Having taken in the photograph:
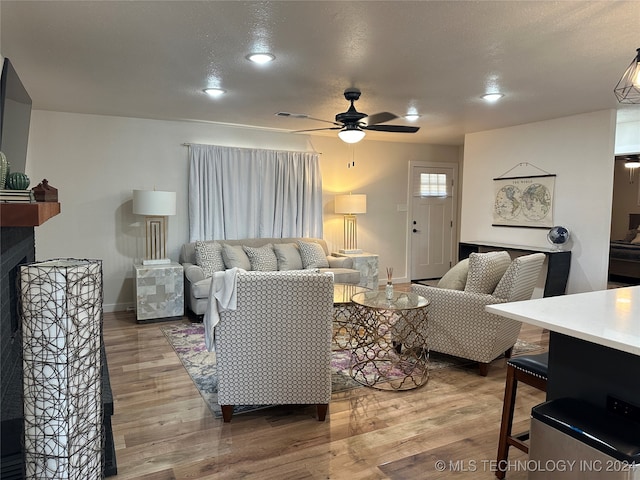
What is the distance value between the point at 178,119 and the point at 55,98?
138cm

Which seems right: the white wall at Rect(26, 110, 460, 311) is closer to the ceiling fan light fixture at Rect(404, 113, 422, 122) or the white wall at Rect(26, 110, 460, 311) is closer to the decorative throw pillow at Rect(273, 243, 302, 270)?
the decorative throw pillow at Rect(273, 243, 302, 270)

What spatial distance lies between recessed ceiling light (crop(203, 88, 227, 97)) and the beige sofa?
1.90 metres

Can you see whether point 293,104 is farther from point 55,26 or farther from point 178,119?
point 55,26

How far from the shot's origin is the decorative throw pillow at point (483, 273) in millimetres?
3430

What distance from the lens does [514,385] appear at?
2.13 meters

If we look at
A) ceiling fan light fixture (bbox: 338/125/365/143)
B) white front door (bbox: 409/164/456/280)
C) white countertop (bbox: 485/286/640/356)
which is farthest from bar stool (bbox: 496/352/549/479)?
white front door (bbox: 409/164/456/280)

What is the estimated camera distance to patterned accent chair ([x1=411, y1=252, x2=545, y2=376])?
10.9 ft

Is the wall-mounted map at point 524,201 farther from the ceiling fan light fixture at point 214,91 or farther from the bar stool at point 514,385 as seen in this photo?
the ceiling fan light fixture at point 214,91

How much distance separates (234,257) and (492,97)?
3.24 m

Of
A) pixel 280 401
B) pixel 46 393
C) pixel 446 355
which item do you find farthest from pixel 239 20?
pixel 446 355

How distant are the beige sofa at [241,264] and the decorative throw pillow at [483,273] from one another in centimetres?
214

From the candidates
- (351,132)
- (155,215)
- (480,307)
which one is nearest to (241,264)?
(155,215)

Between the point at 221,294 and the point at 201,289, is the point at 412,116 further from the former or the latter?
the point at 221,294

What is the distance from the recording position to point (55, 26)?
252 centimetres
